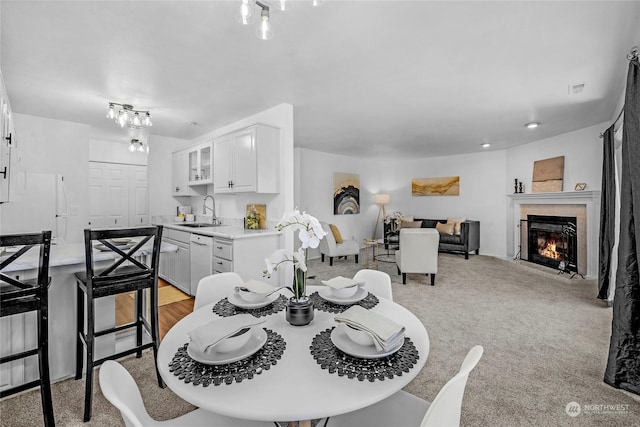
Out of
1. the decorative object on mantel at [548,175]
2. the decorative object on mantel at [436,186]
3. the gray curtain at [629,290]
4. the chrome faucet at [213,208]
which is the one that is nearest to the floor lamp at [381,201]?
the decorative object on mantel at [436,186]

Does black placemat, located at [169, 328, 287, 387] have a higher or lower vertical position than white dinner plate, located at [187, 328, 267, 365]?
lower

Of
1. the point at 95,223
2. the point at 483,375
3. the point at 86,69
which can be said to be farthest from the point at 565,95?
the point at 95,223

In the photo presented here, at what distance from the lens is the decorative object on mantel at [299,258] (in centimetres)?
125

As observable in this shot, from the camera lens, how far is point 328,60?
2.47 m

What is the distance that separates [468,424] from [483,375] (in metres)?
0.58

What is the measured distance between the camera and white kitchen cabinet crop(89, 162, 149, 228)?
520cm

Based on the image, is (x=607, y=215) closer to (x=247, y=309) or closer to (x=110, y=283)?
(x=247, y=309)

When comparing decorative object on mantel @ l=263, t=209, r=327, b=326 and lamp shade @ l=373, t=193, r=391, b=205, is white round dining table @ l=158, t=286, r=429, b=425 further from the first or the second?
lamp shade @ l=373, t=193, r=391, b=205

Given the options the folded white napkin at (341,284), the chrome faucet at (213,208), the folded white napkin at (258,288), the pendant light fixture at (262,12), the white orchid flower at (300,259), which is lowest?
the folded white napkin at (258,288)

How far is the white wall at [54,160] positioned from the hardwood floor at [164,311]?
1768 millimetres

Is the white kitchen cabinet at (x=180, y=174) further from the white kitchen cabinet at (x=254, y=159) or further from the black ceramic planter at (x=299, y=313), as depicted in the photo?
the black ceramic planter at (x=299, y=313)

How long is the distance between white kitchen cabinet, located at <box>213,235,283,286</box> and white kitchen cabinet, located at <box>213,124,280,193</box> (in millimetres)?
642

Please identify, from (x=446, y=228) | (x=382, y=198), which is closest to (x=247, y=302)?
(x=446, y=228)

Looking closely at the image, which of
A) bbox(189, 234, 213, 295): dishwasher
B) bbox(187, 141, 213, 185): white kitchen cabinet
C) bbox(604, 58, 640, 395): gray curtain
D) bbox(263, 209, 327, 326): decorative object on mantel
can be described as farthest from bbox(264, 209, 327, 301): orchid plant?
bbox(187, 141, 213, 185): white kitchen cabinet
